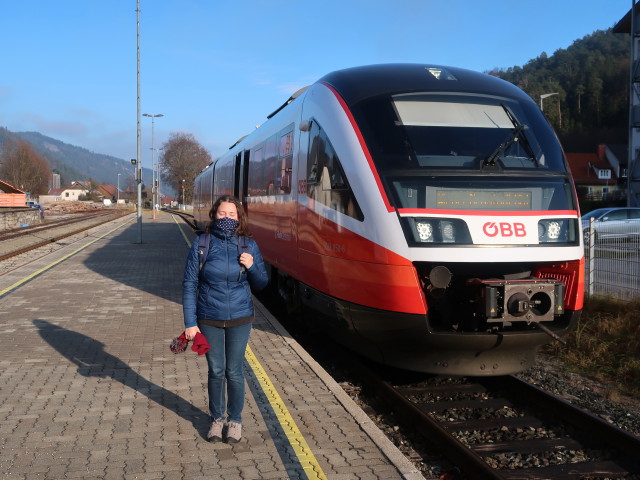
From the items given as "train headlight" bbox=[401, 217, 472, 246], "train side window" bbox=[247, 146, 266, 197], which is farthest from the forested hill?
"train headlight" bbox=[401, 217, 472, 246]

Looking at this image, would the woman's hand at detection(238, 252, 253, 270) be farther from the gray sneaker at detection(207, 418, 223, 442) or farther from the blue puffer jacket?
the gray sneaker at detection(207, 418, 223, 442)

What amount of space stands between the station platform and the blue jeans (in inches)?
9.3

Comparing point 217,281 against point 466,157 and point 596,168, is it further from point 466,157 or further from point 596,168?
point 596,168

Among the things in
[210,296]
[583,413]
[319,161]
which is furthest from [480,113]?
[210,296]

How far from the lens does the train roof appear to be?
20.3 feet

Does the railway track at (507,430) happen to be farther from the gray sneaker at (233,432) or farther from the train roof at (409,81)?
the train roof at (409,81)

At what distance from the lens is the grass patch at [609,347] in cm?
677

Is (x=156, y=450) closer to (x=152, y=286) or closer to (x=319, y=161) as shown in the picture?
(x=319, y=161)

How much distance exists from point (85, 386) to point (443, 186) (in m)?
3.57

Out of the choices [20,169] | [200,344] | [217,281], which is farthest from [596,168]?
[20,169]

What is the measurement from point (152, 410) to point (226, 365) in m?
1.00

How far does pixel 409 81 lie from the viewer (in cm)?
630

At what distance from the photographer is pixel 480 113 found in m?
6.14

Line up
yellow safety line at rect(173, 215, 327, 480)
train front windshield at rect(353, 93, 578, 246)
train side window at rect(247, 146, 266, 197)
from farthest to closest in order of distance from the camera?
train side window at rect(247, 146, 266, 197)
train front windshield at rect(353, 93, 578, 246)
yellow safety line at rect(173, 215, 327, 480)
